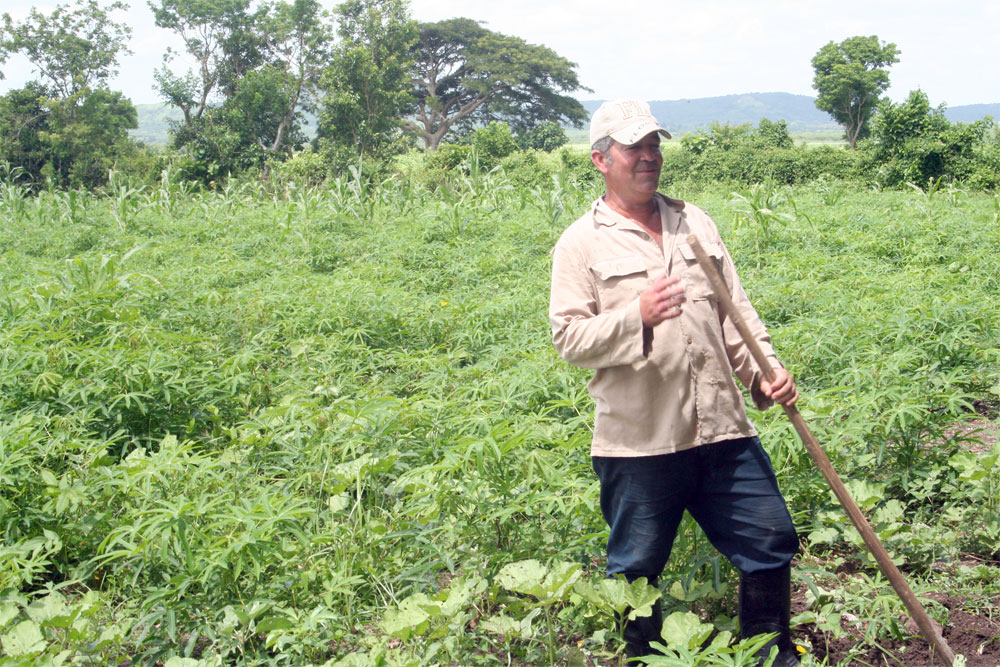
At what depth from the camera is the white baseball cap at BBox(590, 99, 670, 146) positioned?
2.10 m

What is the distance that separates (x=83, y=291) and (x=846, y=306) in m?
4.72

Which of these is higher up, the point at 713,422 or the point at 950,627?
the point at 713,422

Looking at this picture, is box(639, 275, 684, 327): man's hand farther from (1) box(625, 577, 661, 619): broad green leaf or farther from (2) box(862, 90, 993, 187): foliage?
(2) box(862, 90, 993, 187): foliage

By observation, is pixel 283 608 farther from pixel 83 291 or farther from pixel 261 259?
pixel 261 259

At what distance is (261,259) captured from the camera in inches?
290

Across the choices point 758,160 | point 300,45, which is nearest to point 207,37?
point 300,45

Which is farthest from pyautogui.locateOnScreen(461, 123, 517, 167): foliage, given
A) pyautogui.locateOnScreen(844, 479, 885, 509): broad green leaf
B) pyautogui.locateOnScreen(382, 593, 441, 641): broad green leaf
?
pyautogui.locateOnScreen(382, 593, 441, 641): broad green leaf

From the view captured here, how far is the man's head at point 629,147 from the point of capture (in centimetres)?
212

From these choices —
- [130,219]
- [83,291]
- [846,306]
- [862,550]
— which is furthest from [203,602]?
[130,219]

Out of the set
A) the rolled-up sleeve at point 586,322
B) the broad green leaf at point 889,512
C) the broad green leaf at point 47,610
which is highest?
the rolled-up sleeve at point 586,322

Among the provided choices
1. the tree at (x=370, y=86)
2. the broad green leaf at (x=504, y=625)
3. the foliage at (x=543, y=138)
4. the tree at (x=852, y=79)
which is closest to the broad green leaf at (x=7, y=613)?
the broad green leaf at (x=504, y=625)

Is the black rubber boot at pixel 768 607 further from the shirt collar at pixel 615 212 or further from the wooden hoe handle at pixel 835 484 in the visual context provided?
the shirt collar at pixel 615 212

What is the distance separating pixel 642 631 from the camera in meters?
2.24

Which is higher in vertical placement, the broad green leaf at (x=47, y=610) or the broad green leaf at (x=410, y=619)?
the broad green leaf at (x=410, y=619)
